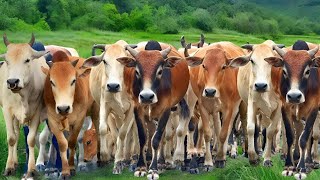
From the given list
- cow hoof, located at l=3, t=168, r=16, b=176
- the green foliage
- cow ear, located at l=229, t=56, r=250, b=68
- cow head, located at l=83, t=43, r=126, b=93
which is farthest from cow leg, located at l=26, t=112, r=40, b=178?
the green foliage

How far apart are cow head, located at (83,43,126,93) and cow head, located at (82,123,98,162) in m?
1.94

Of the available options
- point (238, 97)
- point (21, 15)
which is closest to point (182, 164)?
point (238, 97)

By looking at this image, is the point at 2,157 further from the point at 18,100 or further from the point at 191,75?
the point at 191,75

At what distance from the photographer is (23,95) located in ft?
28.9

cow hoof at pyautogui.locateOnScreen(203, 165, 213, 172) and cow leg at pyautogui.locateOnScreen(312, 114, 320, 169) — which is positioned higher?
cow leg at pyautogui.locateOnScreen(312, 114, 320, 169)

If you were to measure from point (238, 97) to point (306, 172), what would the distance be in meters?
2.41

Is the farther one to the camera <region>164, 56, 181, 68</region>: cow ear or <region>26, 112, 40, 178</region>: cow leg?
<region>164, 56, 181, 68</region>: cow ear

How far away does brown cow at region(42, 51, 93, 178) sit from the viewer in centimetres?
869

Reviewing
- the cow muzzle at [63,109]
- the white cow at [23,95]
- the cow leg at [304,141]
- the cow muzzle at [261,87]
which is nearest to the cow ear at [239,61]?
the cow muzzle at [261,87]

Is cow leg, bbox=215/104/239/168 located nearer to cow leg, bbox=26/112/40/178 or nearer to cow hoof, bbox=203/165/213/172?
cow hoof, bbox=203/165/213/172

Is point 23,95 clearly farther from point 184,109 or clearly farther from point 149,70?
point 184,109

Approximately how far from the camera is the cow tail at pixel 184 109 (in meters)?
10.2

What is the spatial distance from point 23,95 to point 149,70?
190 cm

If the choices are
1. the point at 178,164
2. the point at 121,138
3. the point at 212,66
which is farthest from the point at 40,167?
the point at 212,66
